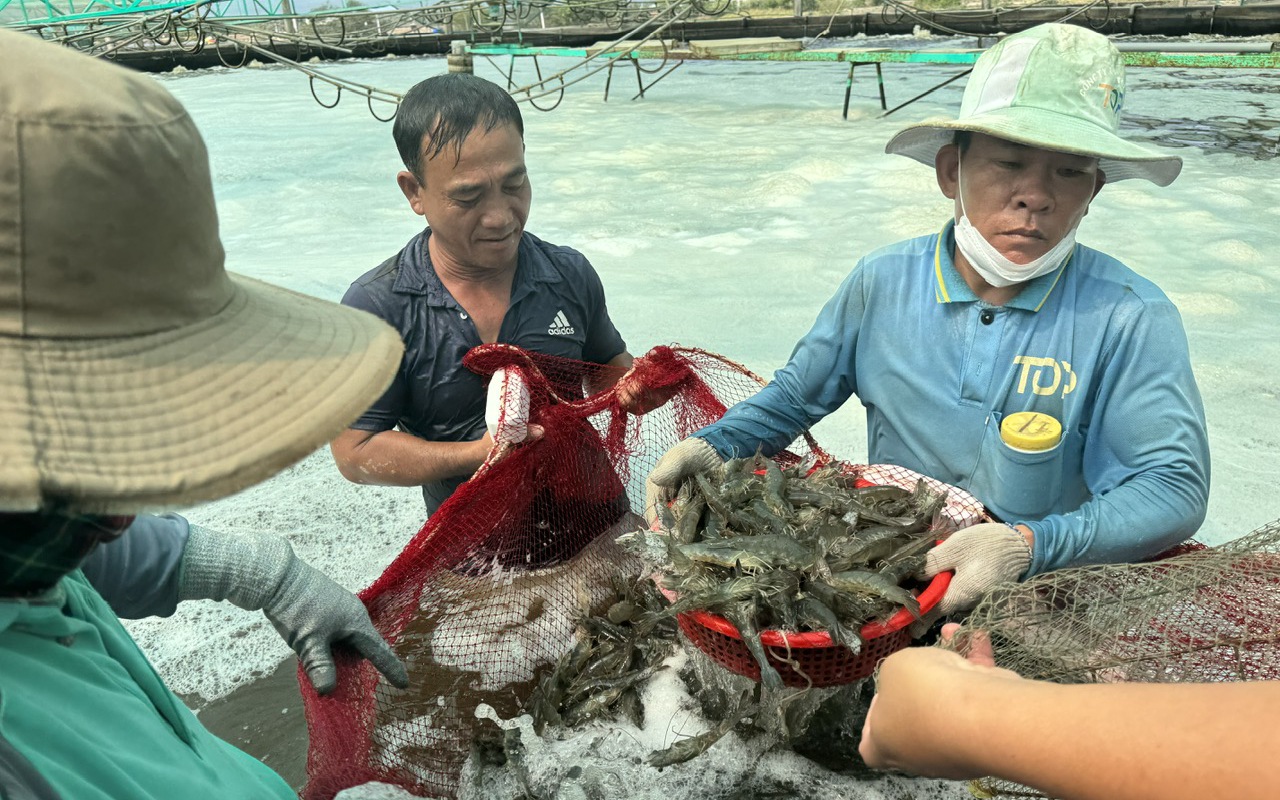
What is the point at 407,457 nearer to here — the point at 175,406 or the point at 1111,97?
the point at 175,406

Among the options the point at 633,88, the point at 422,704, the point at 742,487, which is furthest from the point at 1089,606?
the point at 633,88

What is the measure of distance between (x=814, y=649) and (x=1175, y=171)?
1.80 m

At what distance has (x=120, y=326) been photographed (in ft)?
3.34

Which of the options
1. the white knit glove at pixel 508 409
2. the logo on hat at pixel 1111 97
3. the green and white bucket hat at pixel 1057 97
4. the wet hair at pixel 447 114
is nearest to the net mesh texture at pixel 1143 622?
the green and white bucket hat at pixel 1057 97

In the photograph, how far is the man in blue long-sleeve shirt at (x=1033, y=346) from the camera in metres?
2.27

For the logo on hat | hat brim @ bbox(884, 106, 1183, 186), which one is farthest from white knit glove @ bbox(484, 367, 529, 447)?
the logo on hat

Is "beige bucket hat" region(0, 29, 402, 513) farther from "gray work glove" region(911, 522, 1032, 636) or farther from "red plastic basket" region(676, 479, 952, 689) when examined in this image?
"gray work glove" region(911, 522, 1032, 636)

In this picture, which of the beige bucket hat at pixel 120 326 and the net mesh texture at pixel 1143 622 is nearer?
the beige bucket hat at pixel 120 326

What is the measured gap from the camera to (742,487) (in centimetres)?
260

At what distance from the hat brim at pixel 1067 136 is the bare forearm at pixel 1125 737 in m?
1.57

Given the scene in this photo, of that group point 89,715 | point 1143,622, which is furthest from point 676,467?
point 89,715

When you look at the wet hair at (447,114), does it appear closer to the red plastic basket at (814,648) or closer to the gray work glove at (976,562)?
the red plastic basket at (814,648)

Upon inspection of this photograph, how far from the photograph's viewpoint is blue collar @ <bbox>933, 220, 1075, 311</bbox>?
249 centimetres

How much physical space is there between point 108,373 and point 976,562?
1.93 m
